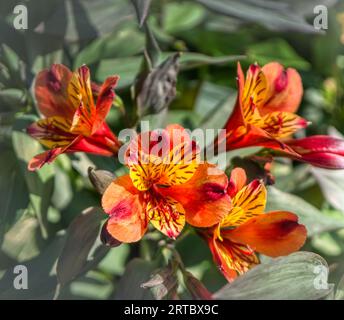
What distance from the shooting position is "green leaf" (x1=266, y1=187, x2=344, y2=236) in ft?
3.22

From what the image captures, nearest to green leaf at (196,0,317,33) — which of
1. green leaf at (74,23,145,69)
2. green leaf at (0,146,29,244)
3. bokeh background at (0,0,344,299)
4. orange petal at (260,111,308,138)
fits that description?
bokeh background at (0,0,344,299)

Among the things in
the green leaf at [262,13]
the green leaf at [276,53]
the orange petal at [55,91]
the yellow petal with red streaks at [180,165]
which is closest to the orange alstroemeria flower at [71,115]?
the orange petal at [55,91]

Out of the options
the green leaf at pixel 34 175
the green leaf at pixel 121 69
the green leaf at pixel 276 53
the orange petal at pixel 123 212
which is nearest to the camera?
the orange petal at pixel 123 212

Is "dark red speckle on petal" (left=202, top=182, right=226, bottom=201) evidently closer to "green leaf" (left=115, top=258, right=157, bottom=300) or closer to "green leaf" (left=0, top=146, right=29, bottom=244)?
"green leaf" (left=115, top=258, right=157, bottom=300)

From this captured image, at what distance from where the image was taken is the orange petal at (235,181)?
78 cm

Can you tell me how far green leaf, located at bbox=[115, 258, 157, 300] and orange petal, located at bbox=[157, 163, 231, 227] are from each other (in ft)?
0.53

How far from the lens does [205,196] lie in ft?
2.55

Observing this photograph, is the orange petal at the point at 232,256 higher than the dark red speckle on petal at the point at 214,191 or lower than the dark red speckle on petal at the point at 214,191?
lower

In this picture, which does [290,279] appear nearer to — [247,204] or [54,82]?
[247,204]

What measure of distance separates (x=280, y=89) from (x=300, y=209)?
0.20 m

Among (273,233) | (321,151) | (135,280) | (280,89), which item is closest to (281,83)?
(280,89)

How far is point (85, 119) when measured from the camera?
2.70 ft

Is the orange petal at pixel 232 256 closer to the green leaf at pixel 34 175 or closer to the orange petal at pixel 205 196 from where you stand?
the orange petal at pixel 205 196
